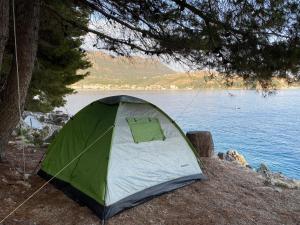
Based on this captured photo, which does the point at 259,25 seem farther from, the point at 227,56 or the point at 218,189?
the point at 218,189

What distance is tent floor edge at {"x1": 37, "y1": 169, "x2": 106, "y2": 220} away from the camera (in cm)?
430

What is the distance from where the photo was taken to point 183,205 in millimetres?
4762

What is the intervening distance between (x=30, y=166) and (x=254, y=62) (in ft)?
13.9

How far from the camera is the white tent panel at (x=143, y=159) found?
15.1 feet

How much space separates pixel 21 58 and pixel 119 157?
2.18m

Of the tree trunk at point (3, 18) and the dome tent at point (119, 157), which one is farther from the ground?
the tree trunk at point (3, 18)

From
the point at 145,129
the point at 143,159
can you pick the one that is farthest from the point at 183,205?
the point at 145,129

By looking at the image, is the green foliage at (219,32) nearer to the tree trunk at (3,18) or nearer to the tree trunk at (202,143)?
the tree trunk at (3,18)

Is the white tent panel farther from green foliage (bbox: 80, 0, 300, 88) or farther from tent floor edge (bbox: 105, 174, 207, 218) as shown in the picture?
green foliage (bbox: 80, 0, 300, 88)

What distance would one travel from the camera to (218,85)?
552cm

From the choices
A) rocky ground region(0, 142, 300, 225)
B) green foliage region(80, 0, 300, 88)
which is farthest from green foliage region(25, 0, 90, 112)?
rocky ground region(0, 142, 300, 225)

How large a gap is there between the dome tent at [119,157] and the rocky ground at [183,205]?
0.16m

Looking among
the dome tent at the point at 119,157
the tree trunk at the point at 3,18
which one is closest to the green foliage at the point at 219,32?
the dome tent at the point at 119,157

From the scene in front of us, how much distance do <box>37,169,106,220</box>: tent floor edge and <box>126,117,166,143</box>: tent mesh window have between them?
1.08 meters
